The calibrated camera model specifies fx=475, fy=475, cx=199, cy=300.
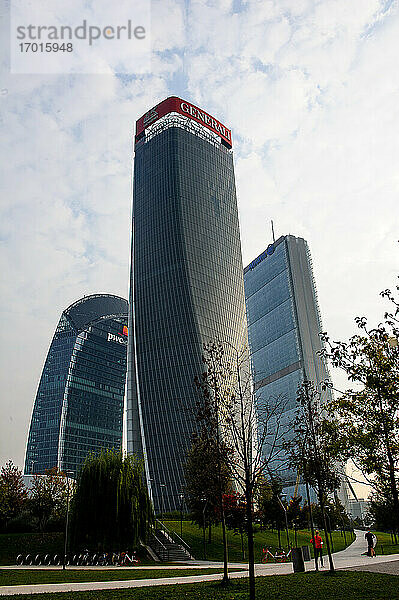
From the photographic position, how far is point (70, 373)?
Answer: 167 metres

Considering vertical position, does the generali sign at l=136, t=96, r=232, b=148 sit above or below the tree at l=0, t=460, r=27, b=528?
above

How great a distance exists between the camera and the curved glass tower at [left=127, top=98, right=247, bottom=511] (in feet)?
300

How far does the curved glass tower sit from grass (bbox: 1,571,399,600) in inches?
2474

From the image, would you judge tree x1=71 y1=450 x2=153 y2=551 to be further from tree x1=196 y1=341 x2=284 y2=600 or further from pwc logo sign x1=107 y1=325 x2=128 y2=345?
pwc logo sign x1=107 y1=325 x2=128 y2=345

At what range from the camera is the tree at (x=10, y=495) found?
51031 millimetres

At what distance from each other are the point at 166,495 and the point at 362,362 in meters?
77.6

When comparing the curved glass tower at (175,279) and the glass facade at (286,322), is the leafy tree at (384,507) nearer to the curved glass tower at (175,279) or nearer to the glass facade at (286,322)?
the curved glass tower at (175,279)

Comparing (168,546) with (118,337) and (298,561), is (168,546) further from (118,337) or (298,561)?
(118,337)

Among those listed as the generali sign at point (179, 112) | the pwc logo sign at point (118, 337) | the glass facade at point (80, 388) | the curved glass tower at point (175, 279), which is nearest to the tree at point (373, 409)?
the curved glass tower at point (175, 279)

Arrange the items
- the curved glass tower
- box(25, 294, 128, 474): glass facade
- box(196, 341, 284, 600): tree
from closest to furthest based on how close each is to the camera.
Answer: box(196, 341, 284, 600): tree
the curved glass tower
box(25, 294, 128, 474): glass facade

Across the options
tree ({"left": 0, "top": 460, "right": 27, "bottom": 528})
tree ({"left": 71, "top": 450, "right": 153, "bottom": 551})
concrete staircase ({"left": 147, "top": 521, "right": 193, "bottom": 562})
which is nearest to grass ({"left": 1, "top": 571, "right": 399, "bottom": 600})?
tree ({"left": 71, "top": 450, "right": 153, "bottom": 551})

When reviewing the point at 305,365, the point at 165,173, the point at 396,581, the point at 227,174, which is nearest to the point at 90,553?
the point at 396,581

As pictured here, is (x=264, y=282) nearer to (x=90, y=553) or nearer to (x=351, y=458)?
(x=90, y=553)

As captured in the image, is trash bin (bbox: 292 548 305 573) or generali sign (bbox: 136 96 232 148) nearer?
trash bin (bbox: 292 548 305 573)
